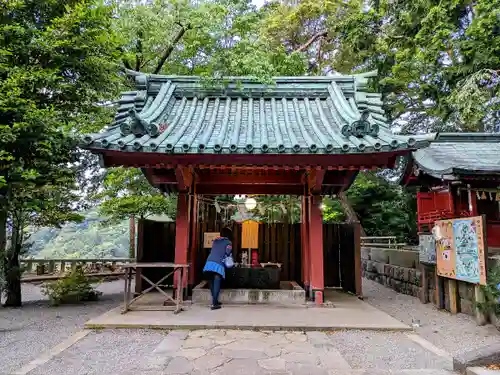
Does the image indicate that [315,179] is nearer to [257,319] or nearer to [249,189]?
[249,189]

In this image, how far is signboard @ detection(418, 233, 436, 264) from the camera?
8250 mm

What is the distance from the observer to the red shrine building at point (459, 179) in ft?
26.4

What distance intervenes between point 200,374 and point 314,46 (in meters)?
18.6

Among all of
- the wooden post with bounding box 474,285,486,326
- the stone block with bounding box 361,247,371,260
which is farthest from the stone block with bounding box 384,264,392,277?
the wooden post with bounding box 474,285,486,326

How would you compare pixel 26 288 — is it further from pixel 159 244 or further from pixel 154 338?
pixel 154 338

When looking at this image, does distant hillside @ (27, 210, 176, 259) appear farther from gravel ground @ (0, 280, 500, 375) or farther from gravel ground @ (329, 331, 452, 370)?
gravel ground @ (329, 331, 452, 370)

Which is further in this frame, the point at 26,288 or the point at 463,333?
the point at 26,288

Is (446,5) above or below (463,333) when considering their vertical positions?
above

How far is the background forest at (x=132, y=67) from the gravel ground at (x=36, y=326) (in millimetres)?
1039

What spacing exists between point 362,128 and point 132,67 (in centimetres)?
855

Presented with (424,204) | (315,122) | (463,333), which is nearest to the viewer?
(463,333)

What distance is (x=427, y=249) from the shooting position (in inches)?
335

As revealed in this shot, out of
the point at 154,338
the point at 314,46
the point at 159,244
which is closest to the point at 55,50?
the point at 159,244

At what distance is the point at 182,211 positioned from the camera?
25.7ft
